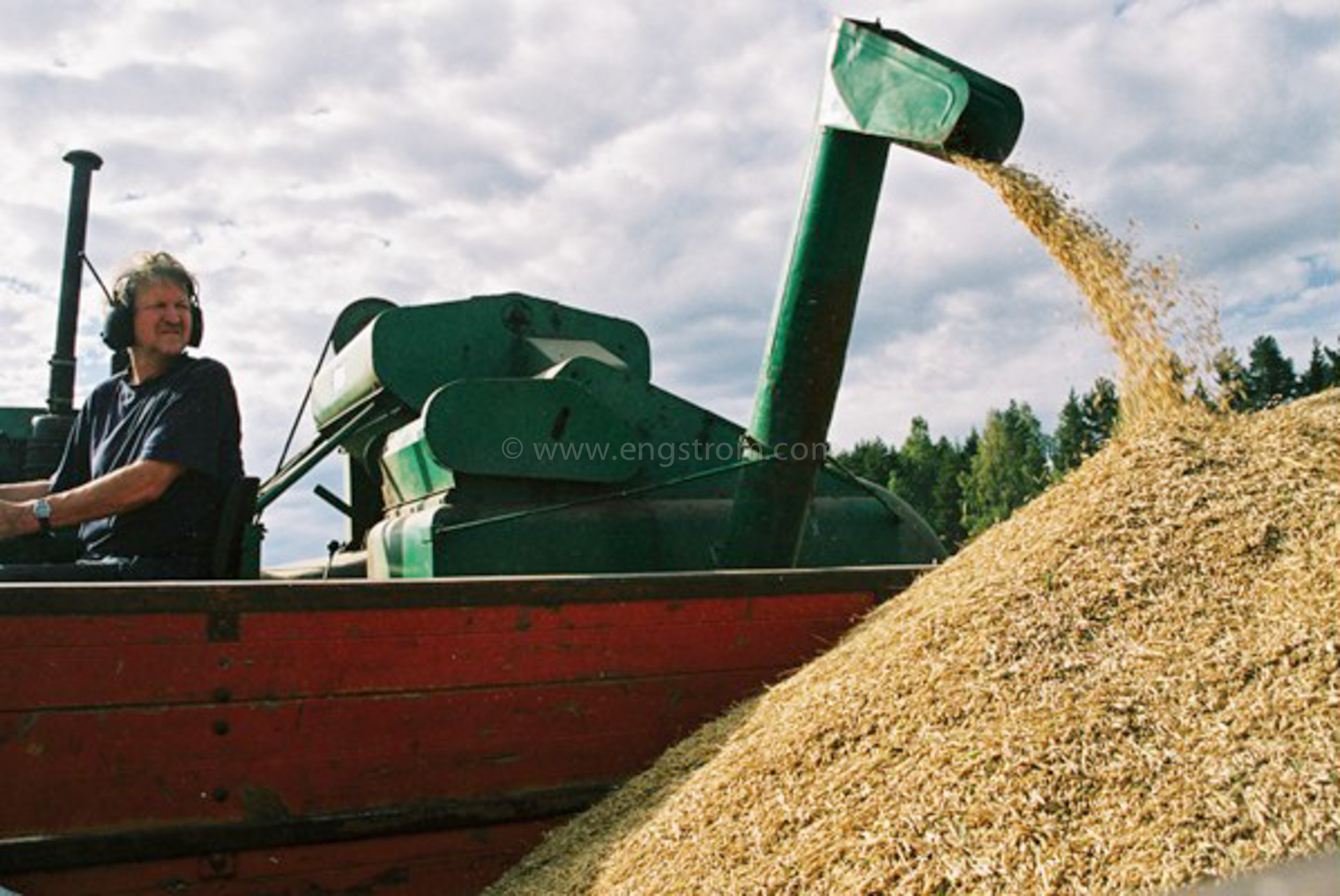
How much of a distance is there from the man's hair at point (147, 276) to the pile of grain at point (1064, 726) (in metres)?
2.15

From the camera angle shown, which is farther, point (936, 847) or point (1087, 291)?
point (1087, 291)

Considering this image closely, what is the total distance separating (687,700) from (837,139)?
2159mm

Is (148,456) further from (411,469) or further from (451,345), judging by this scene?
(451,345)

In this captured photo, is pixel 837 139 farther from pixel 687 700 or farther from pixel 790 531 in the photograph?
pixel 687 700

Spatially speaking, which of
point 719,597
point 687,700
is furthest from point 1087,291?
point 687,700

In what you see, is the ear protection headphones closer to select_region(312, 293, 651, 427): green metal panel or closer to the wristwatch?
the wristwatch

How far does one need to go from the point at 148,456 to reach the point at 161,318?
20.5 inches

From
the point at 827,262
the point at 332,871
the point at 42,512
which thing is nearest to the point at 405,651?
the point at 332,871

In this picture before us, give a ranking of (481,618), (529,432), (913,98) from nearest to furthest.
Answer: (481,618) → (913,98) → (529,432)

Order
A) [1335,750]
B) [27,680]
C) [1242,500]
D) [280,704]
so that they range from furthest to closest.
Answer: [1242,500]
[280,704]
[27,680]
[1335,750]

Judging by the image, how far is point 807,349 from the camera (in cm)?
411

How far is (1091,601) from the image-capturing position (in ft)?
8.70

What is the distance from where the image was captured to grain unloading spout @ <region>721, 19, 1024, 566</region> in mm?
3754

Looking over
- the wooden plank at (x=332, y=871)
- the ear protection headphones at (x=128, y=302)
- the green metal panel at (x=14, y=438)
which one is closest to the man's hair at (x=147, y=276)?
the ear protection headphones at (x=128, y=302)
